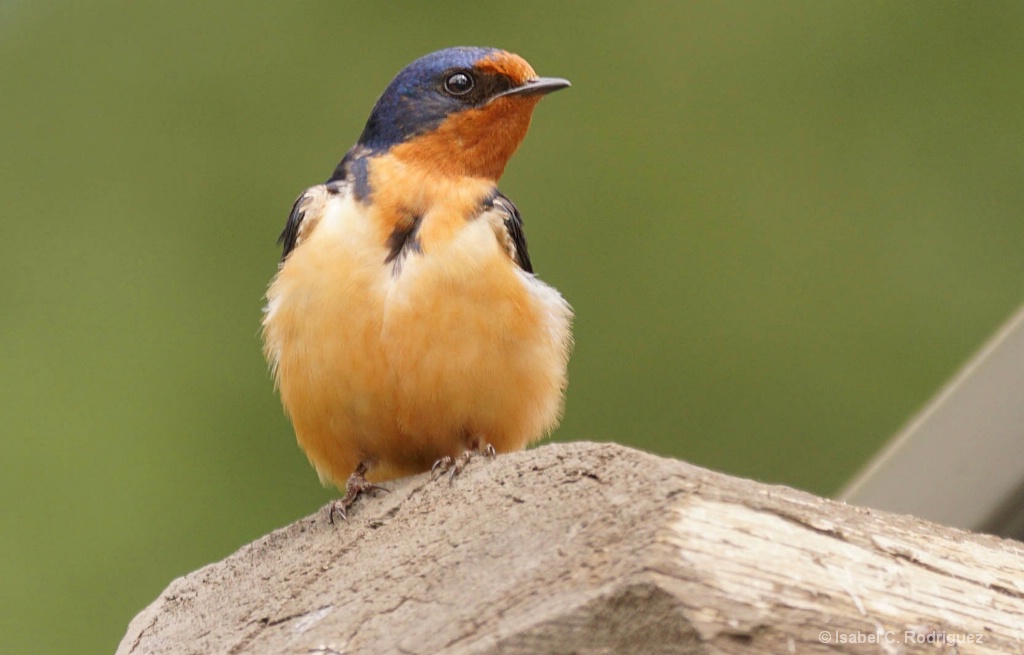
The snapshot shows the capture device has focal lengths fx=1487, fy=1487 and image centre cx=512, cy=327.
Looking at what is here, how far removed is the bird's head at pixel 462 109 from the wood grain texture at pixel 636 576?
996 millimetres

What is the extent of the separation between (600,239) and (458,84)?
4.41ft

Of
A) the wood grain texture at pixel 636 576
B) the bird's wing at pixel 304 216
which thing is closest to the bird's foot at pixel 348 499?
the wood grain texture at pixel 636 576

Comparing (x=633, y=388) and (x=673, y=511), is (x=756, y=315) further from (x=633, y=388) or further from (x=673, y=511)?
(x=673, y=511)

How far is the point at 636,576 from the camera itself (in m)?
1.43

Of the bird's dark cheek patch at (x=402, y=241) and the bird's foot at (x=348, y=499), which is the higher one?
the bird's dark cheek patch at (x=402, y=241)

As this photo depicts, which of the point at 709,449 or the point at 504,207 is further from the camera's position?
the point at 709,449

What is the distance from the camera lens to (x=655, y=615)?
1.42 meters

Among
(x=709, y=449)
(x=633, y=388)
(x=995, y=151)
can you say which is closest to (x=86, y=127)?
(x=633, y=388)

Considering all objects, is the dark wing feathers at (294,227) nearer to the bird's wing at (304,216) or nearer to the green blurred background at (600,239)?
the bird's wing at (304,216)

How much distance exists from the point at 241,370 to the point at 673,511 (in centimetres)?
288

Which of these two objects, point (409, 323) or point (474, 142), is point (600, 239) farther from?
point (409, 323)

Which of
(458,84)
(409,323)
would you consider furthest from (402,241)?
(458,84)

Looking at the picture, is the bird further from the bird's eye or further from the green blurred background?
the green blurred background

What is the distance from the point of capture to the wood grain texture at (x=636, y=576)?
144 centimetres
